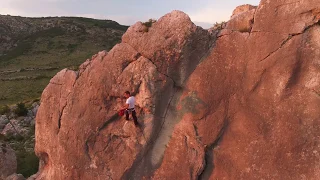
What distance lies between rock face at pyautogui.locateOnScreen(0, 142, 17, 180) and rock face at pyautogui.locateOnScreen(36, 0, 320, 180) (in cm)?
512

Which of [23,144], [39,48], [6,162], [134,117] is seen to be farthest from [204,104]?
[39,48]

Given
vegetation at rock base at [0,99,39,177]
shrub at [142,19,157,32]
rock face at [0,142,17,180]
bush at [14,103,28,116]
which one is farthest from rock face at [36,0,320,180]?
bush at [14,103,28,116]

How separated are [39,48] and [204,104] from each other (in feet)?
297

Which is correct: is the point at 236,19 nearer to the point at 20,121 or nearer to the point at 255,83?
the point at 255,83

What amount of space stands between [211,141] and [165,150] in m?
2.02

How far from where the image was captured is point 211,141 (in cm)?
1452

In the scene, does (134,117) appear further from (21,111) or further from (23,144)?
(21,111)

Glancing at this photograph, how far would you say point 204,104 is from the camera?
14469 millimetres

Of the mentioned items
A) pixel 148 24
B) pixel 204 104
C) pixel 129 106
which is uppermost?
pixel 148 24

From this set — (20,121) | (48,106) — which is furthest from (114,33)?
(48,106)

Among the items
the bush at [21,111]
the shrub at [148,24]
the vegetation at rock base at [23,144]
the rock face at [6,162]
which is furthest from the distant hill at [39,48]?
the shrub at [148,24]

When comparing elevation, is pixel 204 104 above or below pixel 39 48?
above

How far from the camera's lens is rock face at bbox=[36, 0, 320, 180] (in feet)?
46.0

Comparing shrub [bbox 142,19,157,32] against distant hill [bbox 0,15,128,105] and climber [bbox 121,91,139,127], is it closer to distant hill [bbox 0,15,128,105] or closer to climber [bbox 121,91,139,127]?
climber [bbox 121,91,139,127]
